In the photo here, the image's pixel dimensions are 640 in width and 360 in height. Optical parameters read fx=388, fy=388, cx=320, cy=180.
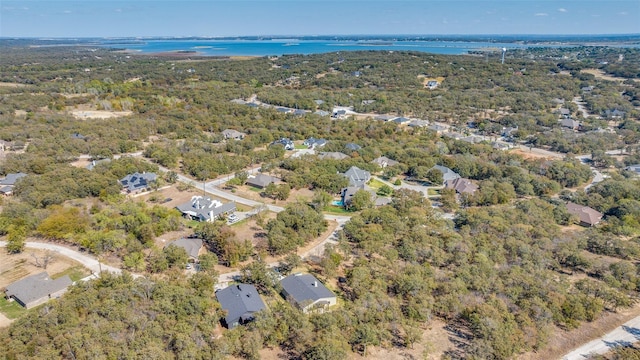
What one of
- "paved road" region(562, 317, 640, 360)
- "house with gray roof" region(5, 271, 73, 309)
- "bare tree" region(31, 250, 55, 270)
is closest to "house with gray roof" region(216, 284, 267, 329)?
"house with gray roof" region(5, 271, 73, 309)

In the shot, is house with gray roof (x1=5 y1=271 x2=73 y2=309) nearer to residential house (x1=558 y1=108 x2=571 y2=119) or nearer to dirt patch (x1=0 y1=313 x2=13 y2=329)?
dirt patch (x1=0 y1=313 x2=13 y2=329)

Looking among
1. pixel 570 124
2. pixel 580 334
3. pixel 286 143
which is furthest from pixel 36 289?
pixel 570 124

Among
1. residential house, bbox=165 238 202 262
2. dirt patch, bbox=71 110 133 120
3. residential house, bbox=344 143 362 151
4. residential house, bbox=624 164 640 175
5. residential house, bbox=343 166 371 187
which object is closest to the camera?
residential house, bbox=165 238 202 262

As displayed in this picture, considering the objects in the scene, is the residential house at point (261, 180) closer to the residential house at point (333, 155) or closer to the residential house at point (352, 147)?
the residential house at point (333, 155)

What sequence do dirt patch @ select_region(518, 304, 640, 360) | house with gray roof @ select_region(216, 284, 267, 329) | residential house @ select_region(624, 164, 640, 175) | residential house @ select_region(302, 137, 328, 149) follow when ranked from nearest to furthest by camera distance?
dirt patch @ select_region(518, 304, 640, 360) < house with gray roof @ select_region(216, 284, 267, 329) < residential house @ select_region(624, 164, 640, 175) < residential house @ select_region(302, 137, 328, 149)

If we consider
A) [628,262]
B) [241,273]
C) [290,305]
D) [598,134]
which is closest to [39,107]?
[241,273]
